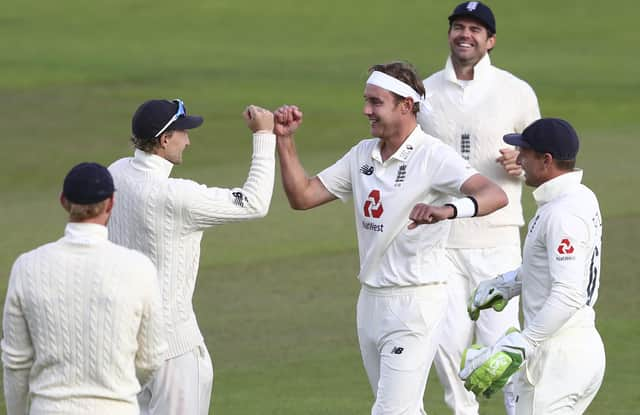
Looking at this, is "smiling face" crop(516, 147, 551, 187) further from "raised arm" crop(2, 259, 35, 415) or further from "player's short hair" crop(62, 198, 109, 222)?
"raised arm" crop(2, 259, 35, 415)

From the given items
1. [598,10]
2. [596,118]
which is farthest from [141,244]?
[598,10]

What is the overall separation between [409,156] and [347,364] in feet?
15.6

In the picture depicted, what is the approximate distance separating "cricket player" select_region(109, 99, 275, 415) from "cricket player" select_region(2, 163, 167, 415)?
1.24 meters

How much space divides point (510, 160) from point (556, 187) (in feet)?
8.00

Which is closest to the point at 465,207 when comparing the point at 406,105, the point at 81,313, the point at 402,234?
the point at 402,234

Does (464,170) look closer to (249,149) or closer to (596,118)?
(249,149)

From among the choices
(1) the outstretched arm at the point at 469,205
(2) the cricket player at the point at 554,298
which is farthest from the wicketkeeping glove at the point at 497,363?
(1) the outstretched arm at the point at 469,205

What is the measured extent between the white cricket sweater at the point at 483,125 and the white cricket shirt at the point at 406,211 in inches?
70.7

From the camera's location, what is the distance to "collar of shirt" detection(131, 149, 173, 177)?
24.4 feet

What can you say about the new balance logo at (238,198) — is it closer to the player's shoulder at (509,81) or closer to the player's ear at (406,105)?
the player's ear at (406,105)

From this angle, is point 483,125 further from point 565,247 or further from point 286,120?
point 565,247

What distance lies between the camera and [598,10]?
44.3 m

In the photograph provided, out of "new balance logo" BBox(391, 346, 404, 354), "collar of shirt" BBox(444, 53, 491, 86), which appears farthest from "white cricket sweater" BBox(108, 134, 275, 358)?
"collar of shirt" BBox(444, 53, 491, 86)

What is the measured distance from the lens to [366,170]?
26.6ft
